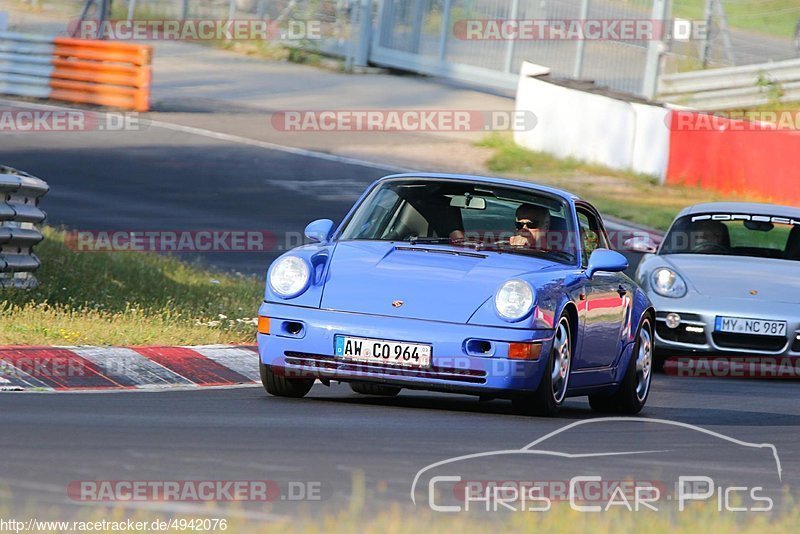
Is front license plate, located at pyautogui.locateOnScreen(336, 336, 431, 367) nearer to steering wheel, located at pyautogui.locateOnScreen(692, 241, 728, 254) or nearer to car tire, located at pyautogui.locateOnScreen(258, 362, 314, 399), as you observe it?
car tire, located at pyautogui.locateOnScreen(258, 362, 314, 399)

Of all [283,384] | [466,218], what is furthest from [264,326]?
[466,218]

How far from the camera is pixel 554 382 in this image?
27.5 feet

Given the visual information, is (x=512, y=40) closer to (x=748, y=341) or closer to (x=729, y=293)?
(x=729, y=293)

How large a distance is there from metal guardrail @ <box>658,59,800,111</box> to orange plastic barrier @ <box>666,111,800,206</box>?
3.94 meters

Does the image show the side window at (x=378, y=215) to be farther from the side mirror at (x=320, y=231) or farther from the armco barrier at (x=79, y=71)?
the armco barrier at (x=79, y=71)

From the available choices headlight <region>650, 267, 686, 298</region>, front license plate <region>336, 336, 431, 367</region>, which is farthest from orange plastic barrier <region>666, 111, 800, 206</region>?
front license plate <region>336, 336, 431, 367</region>

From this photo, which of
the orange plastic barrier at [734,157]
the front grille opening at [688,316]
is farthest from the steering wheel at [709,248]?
the orange plastic barrier at [734,157]

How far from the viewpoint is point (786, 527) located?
5.32m

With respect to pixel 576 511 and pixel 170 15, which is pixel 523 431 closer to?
pixel 576 511

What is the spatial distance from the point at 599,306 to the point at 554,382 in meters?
0.86

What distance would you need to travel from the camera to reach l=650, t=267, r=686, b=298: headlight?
12.4 m

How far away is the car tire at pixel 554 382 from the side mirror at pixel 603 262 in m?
→ 0.52

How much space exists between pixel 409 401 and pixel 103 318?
2.68 m

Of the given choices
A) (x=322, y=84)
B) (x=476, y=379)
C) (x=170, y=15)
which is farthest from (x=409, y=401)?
(x=170, y=15)
